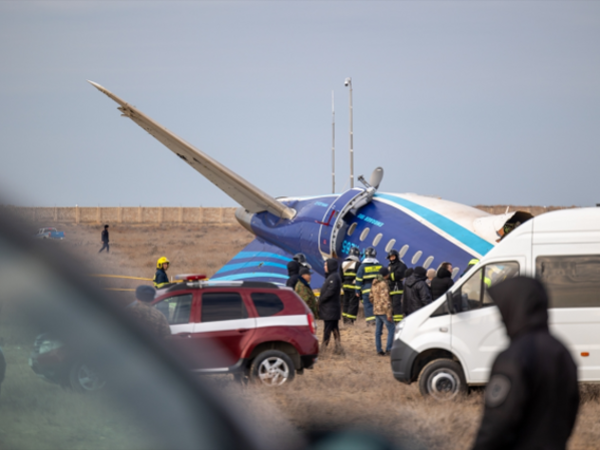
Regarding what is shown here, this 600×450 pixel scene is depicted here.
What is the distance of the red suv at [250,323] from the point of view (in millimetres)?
9453

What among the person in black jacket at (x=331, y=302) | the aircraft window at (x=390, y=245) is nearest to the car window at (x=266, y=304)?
the person in black jacket at (x=331, y=302)

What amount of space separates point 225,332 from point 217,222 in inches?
3466

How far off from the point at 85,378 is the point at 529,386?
2002mm

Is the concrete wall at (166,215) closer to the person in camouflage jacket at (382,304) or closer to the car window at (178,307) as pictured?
the person in camouflage jacket at (382,304)

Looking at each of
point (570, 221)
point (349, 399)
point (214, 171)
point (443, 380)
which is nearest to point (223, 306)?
point (349, 399)

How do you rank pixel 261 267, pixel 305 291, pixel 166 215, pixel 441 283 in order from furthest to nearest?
pixel 166 215
pixel 261 267
pixel 305 291
pixel 441 283

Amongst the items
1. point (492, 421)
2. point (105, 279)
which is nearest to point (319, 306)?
point (492, 421)

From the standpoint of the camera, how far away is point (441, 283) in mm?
13094

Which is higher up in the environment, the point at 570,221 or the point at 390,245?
the point at 570,221

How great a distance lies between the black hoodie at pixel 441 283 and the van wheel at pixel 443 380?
392cm

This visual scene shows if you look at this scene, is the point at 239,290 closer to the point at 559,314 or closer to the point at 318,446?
the point at 559,314

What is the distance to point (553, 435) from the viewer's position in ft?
10.2

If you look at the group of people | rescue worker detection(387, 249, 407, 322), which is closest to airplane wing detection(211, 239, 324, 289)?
the group of people

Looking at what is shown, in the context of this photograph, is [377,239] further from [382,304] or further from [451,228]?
[382,304]
